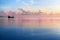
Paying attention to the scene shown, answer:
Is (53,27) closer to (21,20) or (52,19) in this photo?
(52,19)

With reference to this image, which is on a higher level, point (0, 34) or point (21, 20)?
point (21, 20)

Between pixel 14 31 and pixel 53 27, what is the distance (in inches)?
34.1

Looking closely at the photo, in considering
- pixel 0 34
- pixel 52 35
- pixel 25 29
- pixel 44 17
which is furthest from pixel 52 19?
pixel 0 34

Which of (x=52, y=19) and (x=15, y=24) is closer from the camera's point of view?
(x=52, y=19)

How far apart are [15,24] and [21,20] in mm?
176

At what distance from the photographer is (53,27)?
2582 millimetres

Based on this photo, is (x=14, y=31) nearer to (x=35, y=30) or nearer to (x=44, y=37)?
(x=35, y=30)

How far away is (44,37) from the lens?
250cm

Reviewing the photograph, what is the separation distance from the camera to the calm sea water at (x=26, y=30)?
2.45 metres

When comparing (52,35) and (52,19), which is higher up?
(52,19)

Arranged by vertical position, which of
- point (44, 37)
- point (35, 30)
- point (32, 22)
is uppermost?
point (32, 22)

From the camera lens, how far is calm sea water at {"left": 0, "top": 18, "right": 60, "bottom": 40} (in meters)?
2.45

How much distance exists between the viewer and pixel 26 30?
249 centimetres

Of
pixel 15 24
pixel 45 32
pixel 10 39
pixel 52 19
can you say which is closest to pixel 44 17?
pixel 52 19
